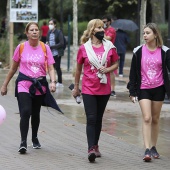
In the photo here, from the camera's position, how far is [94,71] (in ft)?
29.3

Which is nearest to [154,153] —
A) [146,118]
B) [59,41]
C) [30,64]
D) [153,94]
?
[146,118]

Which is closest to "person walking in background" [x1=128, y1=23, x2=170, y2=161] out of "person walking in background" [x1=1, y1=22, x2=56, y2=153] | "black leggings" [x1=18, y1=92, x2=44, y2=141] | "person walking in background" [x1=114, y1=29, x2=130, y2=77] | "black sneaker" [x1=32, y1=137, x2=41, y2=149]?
"person walking in background" [x1=1, y1=22, x2=56, y2=153]

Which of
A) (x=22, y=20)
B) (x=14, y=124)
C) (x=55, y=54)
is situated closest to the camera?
(x=14, y=124)

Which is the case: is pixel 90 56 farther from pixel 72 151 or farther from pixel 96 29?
pixel 72 151

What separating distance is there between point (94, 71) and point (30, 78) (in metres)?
0.96

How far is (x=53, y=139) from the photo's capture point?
1052 centimetres

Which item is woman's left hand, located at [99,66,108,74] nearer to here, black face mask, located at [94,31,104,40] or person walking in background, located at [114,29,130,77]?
black face mask, located at [94,31,104,40]

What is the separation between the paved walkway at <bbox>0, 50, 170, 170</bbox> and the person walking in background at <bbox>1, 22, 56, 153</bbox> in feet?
1.46

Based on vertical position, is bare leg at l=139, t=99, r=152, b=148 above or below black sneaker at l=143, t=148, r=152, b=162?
above

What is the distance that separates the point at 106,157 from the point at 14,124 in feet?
10.8

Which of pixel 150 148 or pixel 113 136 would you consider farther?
pixel 113 136

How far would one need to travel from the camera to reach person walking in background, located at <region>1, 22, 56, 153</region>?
9211mm

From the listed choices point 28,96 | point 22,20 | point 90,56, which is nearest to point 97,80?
point 90,56

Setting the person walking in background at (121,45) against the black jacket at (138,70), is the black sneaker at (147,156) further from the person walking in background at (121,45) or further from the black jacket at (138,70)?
the person walking in background at (121,45)
